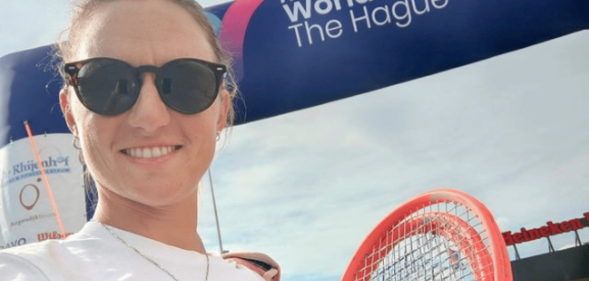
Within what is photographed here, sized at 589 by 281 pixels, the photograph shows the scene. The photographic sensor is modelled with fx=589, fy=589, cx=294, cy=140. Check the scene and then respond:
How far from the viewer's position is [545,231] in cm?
2055

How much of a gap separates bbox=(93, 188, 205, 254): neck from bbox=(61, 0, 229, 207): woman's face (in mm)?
27

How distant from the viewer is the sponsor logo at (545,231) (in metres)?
19.9

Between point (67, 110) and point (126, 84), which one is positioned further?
point (67, 110)

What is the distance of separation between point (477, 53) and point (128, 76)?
4855mm

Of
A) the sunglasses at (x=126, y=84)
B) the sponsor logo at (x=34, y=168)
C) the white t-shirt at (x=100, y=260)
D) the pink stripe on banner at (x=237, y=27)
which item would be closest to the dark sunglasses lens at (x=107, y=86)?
the sunglasses at (x=126, y=84)

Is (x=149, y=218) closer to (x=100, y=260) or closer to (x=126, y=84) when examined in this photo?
(x=100, y=260)

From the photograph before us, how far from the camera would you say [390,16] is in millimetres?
5594

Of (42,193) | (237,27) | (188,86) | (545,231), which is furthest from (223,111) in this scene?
(545,231)

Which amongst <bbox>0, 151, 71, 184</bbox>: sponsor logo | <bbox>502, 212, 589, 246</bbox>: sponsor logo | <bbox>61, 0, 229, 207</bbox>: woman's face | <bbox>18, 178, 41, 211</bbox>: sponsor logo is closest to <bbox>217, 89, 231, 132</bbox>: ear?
<bbox>61, 0, 229, 207</bbox>: woman's face

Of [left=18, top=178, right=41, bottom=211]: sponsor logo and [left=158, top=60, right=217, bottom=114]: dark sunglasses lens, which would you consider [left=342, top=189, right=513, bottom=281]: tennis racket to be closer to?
[left=158, top=60, right=217, bottom=114]: dark sunglasses lens

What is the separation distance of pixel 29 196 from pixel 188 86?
16.5ft

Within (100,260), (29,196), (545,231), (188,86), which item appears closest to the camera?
(100,260)

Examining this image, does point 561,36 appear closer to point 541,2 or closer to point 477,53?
point 541,2

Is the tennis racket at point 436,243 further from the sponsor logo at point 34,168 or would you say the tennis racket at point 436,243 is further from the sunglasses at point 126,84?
the sponsor logo at point 34,168
